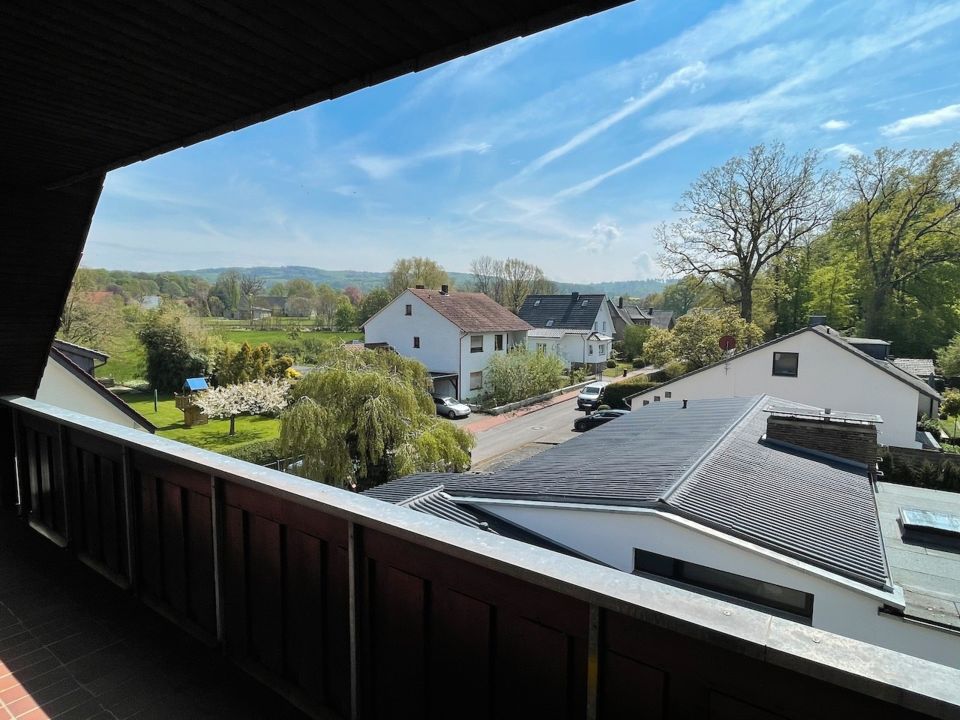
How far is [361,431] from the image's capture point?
1077 centimetres

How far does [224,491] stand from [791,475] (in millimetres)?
7498

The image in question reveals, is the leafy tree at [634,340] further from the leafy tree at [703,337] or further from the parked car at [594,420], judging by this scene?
the parked car at [594,420]

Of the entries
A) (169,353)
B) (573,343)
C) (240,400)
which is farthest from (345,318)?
(240,400)

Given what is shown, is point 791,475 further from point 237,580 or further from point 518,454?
point 518,454

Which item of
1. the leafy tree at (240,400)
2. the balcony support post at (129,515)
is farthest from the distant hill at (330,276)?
the balcony support post at (129,515)

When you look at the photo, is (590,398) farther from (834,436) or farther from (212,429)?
(212,429)

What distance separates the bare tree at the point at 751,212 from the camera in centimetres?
2464

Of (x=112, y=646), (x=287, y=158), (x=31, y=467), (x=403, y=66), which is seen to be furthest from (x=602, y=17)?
(x=287, y=158)

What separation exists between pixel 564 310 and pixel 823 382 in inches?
824

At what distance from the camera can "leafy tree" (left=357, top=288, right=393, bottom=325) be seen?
4228 centimetres

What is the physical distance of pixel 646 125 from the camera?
2300 cm

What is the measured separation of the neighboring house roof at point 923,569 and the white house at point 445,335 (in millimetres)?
17240

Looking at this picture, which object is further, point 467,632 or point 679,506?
point 679,506

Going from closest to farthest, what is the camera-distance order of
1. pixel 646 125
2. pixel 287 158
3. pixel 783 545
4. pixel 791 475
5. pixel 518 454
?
pixel 783 545 → pixel 791 475 → pixel 518 454 → pixel 646 125 → pixel 287 158
